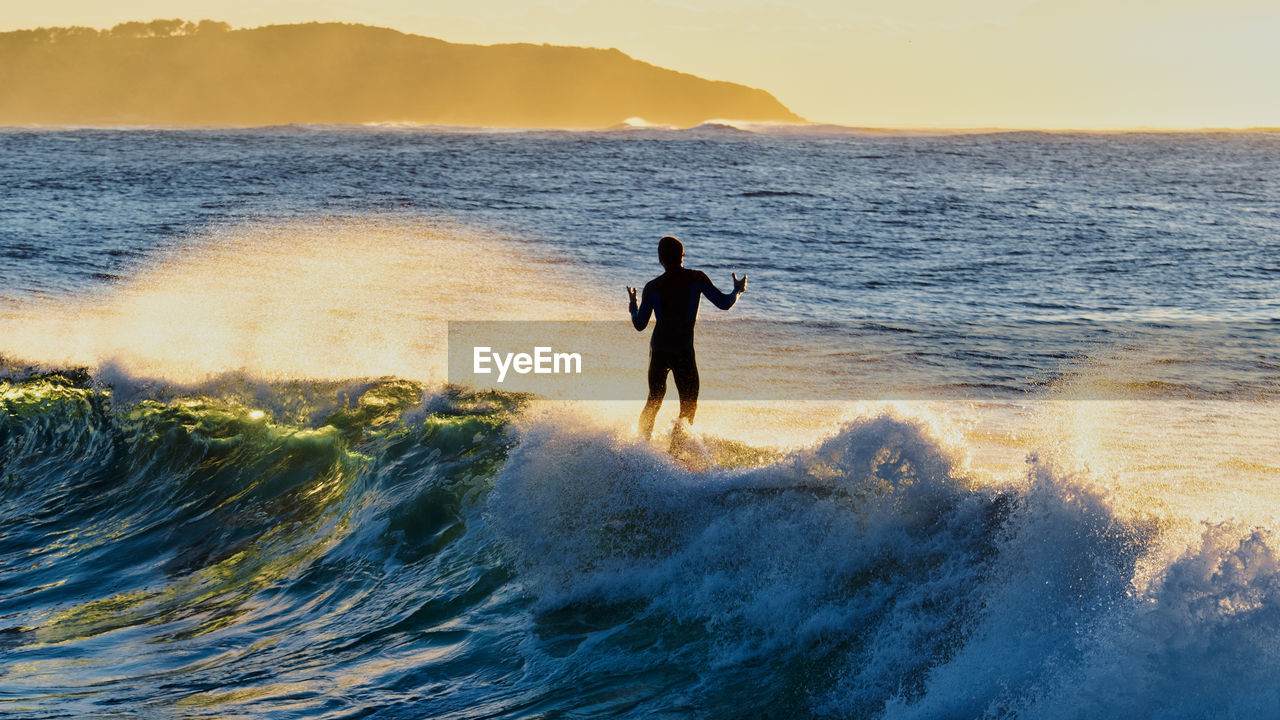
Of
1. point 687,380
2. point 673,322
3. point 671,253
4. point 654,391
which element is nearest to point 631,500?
point 654,391

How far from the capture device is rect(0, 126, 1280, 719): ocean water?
18.9 feet

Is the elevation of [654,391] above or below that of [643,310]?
below

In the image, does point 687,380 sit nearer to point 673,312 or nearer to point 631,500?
point 673,312

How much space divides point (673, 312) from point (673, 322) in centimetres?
9

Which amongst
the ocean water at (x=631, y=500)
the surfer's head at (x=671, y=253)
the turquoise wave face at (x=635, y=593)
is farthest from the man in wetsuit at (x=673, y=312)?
the turquoise wave face at (x=635, y=593)

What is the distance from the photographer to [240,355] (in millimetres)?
15086

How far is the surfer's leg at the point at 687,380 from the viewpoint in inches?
345

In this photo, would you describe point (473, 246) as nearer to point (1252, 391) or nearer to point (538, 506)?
point (1252, 391)

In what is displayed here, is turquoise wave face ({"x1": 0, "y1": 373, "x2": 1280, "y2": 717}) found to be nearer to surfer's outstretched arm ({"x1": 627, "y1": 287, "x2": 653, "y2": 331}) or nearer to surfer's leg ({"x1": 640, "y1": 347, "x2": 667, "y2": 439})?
surfer's leg ({"x1": 640, "y1": 347, "x2": 667, "y2": 439})

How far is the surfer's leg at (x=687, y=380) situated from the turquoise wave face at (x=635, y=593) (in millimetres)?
691

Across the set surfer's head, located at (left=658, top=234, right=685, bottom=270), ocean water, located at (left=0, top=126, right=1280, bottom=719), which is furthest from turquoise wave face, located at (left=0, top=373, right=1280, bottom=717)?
surfer's head, located at (left=658, top=234, right=685, bottom=270)

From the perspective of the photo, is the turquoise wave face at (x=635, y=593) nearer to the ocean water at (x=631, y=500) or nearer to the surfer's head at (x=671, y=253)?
the ocean water at (x=631, y=500)

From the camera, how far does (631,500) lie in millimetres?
8016

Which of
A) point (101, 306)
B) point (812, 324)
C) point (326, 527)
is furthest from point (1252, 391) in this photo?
point (101, 306)
